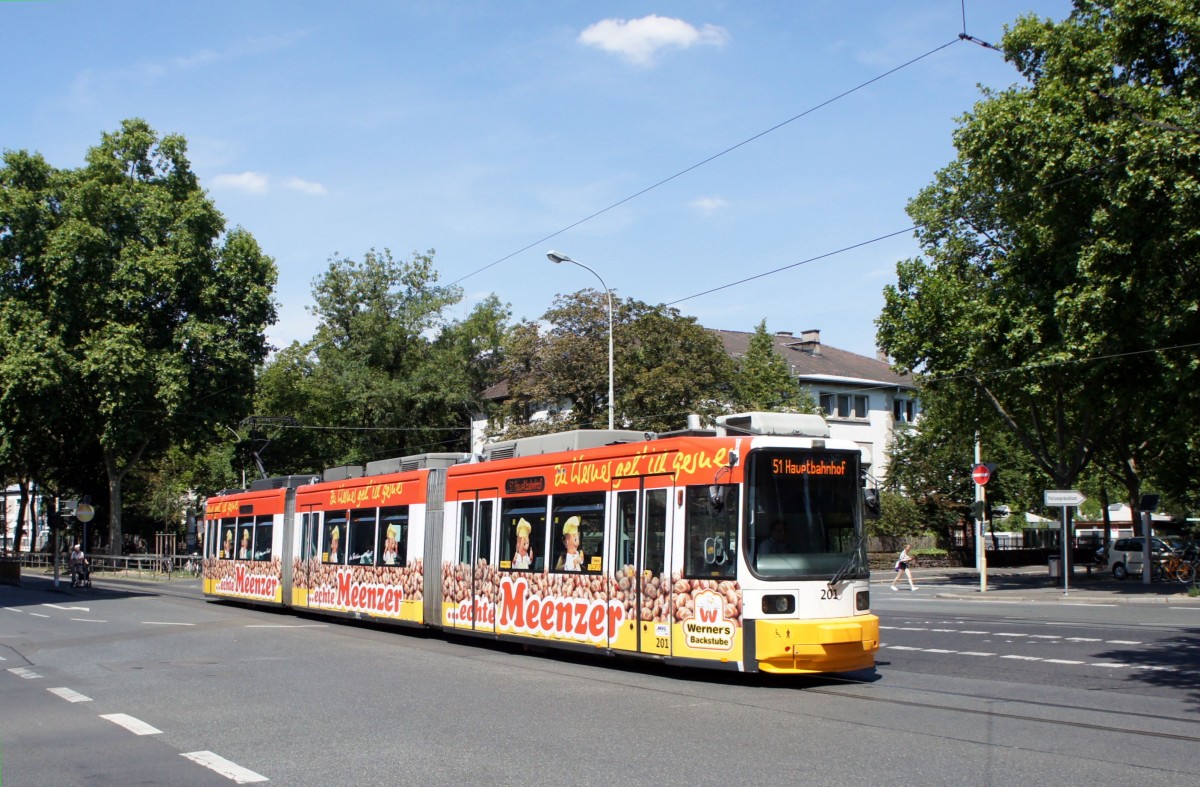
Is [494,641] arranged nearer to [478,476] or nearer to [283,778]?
[478,476]

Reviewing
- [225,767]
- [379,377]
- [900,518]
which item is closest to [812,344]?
[900,518]

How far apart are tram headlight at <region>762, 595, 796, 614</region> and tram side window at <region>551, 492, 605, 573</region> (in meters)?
2.80

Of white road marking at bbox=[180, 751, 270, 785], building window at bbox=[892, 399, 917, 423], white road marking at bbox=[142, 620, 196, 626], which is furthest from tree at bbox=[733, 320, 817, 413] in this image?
white road marking at bbox=[180, 751, 270, 785]

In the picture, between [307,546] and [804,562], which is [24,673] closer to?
[307,546]

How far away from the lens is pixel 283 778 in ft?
23.7

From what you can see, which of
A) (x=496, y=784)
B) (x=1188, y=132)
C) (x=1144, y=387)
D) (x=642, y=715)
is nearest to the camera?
(x=496, y=784)

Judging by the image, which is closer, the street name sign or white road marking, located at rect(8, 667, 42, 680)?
white road marking, located at rect(8, 667, 42, 680)

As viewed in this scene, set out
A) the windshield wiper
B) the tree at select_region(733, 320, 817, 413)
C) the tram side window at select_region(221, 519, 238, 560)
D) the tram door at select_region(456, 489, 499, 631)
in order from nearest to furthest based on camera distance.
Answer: the windshield wiper
the tram door at select_region(456, 489, 499, 631)
the tram side window at select_region(221, 519, 238, 560)
the tree at select_region(733, 320, 817, 413)

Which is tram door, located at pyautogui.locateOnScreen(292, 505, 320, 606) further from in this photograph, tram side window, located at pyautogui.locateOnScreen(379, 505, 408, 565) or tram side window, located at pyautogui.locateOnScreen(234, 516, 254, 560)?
tram side window, located at pyautogui.locateOnScreen(379, 505, 408, 565)

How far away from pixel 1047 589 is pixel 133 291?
36.5 metres

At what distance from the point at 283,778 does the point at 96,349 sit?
134ft

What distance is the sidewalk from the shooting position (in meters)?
28.3

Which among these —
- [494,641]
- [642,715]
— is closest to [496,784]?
[642,715]

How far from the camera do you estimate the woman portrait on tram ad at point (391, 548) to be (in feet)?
63.0
